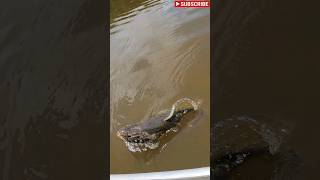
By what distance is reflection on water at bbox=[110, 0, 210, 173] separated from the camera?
1459mm

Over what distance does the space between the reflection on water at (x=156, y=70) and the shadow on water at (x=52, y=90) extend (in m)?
0.05

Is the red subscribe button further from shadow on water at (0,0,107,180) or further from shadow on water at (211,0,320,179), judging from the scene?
shadow on water at (0,0,107,180)

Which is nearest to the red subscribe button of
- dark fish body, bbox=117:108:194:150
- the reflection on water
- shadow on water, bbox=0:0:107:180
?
the reflection on water

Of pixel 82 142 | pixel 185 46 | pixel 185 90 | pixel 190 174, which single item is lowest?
pixel 190 174

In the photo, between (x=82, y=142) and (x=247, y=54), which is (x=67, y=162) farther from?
(x=247, y=54)

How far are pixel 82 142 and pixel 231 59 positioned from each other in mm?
603

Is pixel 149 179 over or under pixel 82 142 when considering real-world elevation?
under

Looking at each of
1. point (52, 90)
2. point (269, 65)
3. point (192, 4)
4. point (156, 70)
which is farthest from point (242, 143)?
point (52, 90)

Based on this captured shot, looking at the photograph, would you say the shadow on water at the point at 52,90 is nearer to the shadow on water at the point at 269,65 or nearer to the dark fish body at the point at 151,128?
the dark fish body at the point at 151,128

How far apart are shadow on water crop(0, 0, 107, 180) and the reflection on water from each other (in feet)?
0.17

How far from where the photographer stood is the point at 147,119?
58.4 inches

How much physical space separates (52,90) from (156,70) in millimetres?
367

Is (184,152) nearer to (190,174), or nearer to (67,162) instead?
(190,174)

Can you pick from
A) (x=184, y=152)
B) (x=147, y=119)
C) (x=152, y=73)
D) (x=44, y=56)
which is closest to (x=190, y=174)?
(x=184, y=152)
